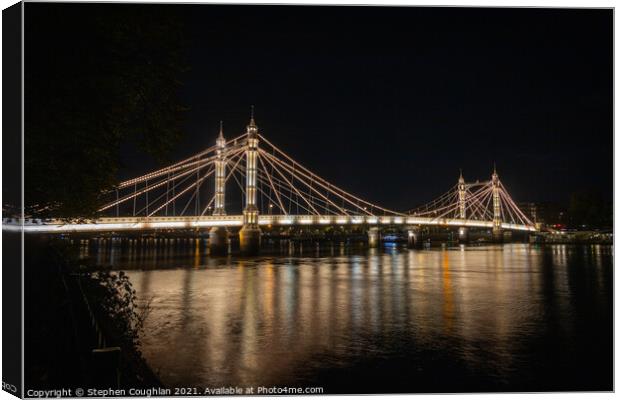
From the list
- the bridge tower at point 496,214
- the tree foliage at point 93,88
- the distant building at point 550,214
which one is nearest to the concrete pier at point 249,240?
the tree foliage at point 93,88

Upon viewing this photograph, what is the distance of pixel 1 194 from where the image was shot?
23.3 feet

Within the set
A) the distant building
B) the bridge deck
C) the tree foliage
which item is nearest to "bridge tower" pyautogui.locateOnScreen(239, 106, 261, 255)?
the bridge deck

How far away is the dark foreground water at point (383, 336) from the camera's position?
8500 mm

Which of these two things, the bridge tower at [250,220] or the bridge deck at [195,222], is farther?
the bridge tower at [250,220]

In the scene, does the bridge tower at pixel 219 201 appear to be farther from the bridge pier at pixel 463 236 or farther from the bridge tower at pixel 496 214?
the bridge tower at pixel 496 214

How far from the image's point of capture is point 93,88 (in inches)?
253

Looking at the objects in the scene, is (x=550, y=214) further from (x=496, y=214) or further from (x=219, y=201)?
(x=219, y=201)

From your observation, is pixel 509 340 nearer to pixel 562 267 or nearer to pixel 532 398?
pixel 532 398

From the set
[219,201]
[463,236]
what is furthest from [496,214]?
[219,201]

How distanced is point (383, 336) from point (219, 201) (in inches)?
1627

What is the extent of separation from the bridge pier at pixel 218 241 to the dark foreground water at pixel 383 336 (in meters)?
23.1

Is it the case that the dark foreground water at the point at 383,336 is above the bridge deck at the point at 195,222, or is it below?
below

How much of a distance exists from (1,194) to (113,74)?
2243mm

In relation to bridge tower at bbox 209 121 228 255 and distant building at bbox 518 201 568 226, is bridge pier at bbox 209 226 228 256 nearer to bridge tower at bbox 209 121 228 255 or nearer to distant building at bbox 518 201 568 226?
bridge tower at bbox 209 121 228 255
